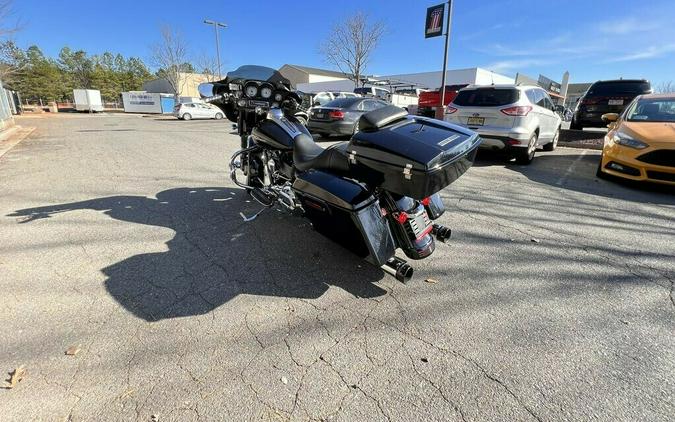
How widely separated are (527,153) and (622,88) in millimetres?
5798

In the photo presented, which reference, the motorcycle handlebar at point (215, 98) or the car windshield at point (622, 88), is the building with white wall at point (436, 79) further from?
the motorcycle handlebar at point (215, 98)

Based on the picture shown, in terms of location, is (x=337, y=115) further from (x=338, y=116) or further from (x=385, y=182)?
(x=385, y=182)

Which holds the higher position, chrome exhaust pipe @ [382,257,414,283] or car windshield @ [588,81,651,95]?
car windshield @ [588,81,651,95]

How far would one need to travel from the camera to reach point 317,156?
289 centimetres

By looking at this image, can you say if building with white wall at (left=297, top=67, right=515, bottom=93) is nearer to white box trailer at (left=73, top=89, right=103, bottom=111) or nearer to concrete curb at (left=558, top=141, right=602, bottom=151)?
white box trailer at (left=73, top=89, right=103, bottom=111)

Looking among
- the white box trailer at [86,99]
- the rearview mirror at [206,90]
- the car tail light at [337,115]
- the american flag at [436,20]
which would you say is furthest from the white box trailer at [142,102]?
the rearview mirror at [206,90]

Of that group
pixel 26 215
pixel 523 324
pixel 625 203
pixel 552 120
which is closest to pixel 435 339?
pixel 523 324

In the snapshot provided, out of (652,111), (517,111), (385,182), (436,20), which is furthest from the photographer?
(436,20)

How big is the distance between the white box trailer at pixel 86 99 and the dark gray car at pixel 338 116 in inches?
1505

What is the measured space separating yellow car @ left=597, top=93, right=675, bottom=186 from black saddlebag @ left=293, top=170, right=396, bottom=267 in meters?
5.05

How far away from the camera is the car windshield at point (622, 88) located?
9.67m

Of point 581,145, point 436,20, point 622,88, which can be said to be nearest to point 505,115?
point 581,145

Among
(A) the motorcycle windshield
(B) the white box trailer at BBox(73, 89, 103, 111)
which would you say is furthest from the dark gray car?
(B) the white box trailer at BBox(73, 89, 103, 111)

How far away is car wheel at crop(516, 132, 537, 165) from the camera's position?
22.8 feet
